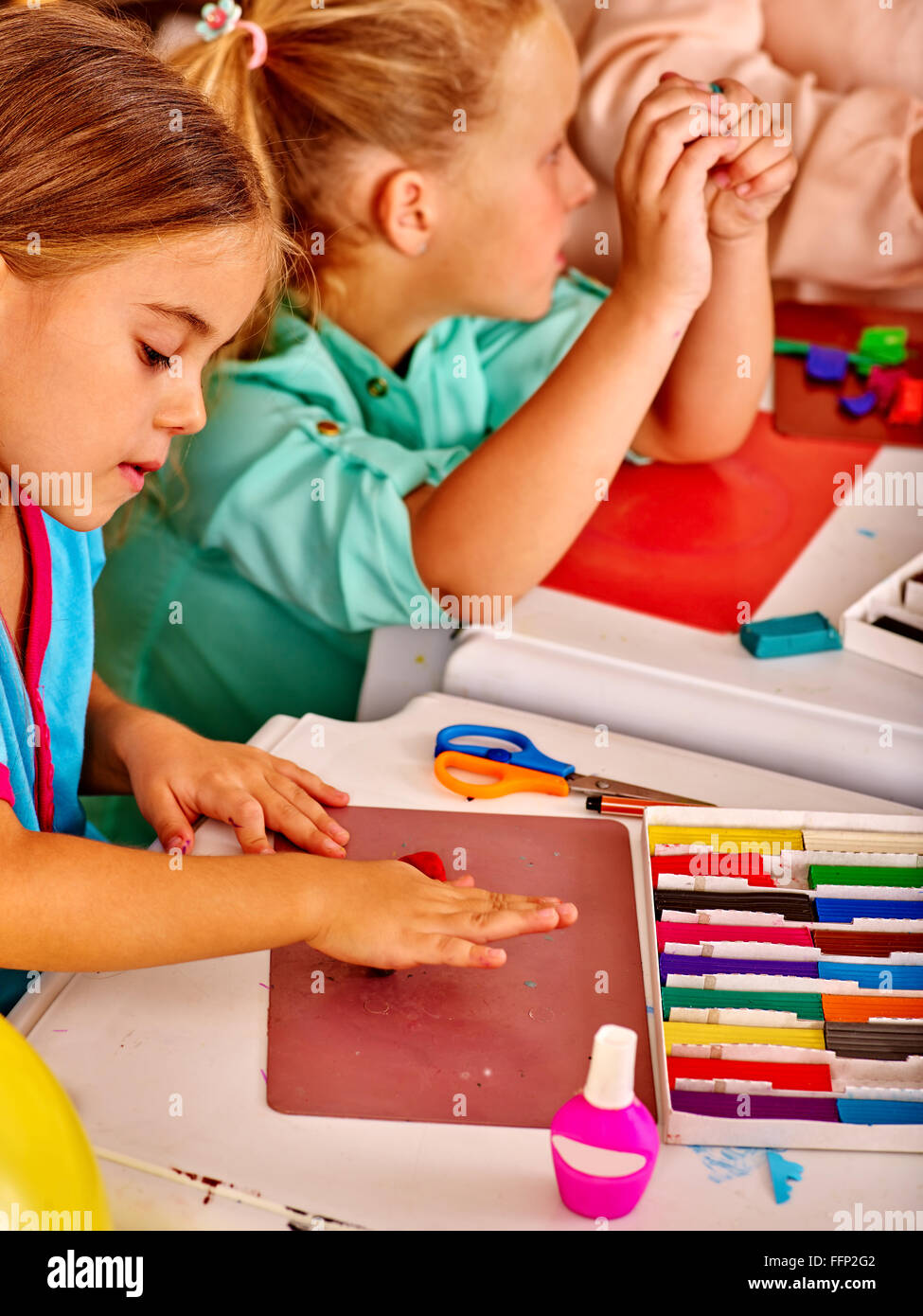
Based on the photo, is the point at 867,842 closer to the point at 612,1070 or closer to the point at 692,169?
the point at 612,1070

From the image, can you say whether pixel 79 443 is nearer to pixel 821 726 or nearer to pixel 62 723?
pixel 62 723

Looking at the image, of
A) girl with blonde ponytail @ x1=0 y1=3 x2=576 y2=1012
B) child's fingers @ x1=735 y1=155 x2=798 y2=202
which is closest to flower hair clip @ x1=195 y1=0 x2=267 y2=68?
girl with blonde ponytail @ x1=0 y1=3 x2=576 y2=1012

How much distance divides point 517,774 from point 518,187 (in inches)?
22.8

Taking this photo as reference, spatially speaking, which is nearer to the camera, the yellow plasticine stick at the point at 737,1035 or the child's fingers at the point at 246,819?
the yellow plasticine stick at the point at 737,1035

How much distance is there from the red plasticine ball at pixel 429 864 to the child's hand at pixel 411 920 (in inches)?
1.2

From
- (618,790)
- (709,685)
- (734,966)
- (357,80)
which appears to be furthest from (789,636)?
(357,80)

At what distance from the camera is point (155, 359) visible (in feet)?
2.22

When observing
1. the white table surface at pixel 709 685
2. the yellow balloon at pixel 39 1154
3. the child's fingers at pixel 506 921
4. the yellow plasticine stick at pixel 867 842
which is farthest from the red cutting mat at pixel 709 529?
the yellow balloon at pixel 39 1154

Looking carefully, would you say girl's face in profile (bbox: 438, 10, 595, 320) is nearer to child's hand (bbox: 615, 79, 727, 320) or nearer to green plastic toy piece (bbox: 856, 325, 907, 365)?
child's hand (bbox: 615, 79, 727, 320)

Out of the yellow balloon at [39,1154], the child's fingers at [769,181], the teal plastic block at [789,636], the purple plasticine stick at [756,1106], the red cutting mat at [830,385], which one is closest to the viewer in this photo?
the yellow balloon at [39,1154]

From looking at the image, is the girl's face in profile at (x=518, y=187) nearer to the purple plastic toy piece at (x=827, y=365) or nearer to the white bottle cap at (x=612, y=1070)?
the purple plastic toy piece at (x=827, y=365)

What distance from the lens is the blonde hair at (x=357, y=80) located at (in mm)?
1025

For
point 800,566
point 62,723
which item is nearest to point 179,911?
point 62,723
